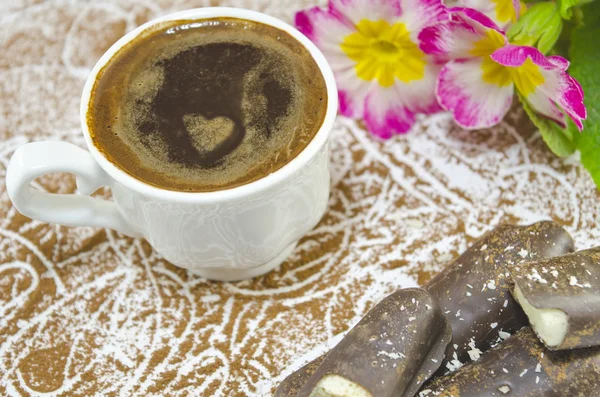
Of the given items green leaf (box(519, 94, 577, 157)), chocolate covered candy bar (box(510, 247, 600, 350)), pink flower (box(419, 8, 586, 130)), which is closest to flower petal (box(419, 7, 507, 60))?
pink flower (box(419, 8, 586, 130))

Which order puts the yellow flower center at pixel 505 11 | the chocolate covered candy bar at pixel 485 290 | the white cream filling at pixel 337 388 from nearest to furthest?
the white cream filling at pixel 337 388 → the chocolate covered candy bar at pixel 485 290 → the yellow flower center at pixel 505 11

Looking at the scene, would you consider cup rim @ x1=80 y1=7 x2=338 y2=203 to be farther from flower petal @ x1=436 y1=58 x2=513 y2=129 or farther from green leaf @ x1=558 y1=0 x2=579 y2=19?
green leaf @ x1=558 y1=0 x2=579 y2=19

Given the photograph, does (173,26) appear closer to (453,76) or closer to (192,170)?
(192,170)

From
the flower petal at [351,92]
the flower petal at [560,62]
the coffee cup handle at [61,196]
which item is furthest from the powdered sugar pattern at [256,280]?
the flower petal at [560,62]

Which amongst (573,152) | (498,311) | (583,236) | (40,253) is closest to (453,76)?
(573,152)

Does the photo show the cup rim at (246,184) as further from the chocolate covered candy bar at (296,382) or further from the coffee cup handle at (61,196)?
the chocolate covered candy bar at (296,382)

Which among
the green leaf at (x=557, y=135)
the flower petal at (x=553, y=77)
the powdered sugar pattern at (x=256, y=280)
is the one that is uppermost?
the flower petal at (x=553, y=77)
